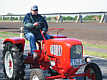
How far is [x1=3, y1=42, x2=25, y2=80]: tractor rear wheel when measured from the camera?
7768 millimetres

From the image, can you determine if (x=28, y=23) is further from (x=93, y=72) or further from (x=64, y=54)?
(x=93, y=72)

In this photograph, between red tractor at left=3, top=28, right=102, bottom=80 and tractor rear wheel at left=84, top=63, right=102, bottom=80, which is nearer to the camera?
red tractor at left=3, top=28, right=102, bottom=80

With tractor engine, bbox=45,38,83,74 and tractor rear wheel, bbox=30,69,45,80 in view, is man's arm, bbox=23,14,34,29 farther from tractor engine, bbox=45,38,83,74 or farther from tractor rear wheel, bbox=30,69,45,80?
tractor rear wheel, bbox=30,69,45,80

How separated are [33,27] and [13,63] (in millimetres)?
1070

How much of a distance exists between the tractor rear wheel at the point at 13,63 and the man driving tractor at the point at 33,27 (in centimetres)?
41

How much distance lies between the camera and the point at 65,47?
709cm

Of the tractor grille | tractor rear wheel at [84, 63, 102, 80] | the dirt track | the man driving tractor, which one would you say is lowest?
the dirt track

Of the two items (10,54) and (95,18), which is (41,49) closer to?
(10,54)

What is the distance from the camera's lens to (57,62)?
734cm

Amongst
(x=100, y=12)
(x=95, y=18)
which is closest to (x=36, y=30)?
(x=100, y=12)

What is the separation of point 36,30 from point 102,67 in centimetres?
341

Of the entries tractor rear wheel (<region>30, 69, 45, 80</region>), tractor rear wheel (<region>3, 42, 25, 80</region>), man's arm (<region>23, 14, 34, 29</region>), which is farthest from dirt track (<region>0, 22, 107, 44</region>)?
tractor rear wheel (<region>30, 69, 45, 80</region>)

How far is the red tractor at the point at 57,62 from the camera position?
7098 millimetres

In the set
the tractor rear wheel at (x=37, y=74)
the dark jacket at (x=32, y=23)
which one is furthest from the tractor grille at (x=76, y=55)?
the dark jacket at (x=32, y=23)
